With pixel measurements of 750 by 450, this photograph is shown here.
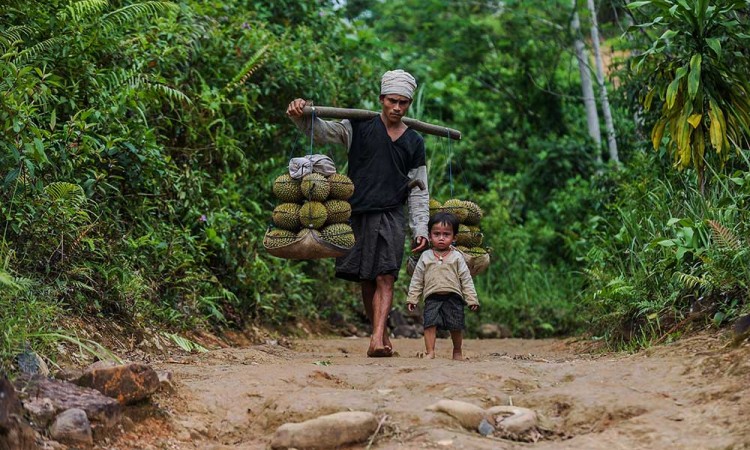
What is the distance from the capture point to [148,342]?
261 inches

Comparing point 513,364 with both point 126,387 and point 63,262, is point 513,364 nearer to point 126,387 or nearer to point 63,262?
point 126,387

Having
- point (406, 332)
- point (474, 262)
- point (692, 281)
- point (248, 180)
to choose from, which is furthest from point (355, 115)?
point (406, 332)

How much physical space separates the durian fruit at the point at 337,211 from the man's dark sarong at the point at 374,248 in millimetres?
502

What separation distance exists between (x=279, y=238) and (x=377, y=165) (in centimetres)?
105

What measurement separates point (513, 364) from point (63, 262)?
2937 mm

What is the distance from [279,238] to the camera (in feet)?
22.0

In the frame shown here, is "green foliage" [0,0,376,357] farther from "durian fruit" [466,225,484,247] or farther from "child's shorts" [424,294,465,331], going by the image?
"durian fruit" [466,225,484,247]

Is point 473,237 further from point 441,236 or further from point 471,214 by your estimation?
point 441,236

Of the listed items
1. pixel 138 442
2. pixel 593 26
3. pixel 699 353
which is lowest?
pixel 138 442

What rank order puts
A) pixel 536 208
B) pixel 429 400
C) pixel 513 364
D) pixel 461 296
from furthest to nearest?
pixel 536 208, pixel 461 296, pixel 513 364, pixel 429 400

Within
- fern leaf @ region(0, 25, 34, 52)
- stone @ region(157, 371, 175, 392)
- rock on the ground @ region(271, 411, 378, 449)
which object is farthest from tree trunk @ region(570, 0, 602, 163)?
rock on the ground @ region(271, 411, 378, 449)

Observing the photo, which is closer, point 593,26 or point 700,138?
point 700,138

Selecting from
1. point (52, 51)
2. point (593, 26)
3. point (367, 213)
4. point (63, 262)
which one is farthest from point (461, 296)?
point (593, 26)

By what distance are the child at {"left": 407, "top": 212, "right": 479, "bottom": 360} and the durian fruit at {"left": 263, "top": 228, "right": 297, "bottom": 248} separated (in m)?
1.01
